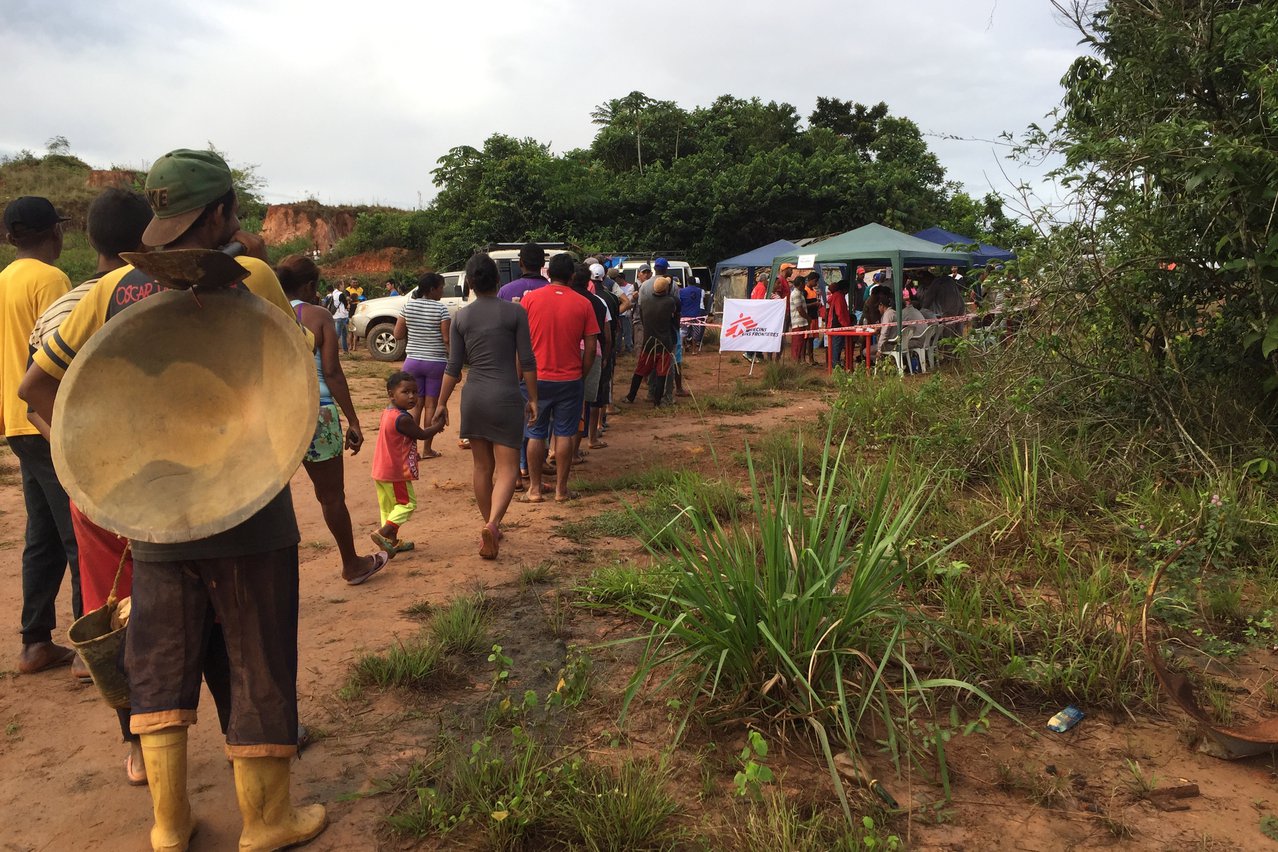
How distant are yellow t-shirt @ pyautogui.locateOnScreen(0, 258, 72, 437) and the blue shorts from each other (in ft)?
10.6

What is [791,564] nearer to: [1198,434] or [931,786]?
[931,786]

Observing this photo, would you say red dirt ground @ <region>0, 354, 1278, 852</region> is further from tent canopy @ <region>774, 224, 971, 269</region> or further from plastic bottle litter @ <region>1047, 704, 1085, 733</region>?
tent canopy @ <region>774, 224, 971, 269</region>

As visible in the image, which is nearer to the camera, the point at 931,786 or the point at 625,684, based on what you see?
the point at 931,786

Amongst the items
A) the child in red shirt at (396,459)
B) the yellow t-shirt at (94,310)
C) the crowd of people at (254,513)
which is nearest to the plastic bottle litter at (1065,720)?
the crowd of people at (254,513)

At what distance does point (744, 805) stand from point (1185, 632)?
7.37 feet

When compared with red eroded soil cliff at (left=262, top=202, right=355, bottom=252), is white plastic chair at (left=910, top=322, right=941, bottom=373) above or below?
below

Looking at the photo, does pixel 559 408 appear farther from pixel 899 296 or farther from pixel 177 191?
pixel 899 296

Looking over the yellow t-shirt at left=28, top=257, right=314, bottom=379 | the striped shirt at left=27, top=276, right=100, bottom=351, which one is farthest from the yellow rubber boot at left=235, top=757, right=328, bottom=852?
the striped shirt at left=27, top=276, right=100, bottom=351

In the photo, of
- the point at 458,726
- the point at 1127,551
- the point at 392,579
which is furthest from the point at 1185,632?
the point at 392,579

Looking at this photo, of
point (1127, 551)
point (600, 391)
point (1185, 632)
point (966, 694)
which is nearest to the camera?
point (966, 694)

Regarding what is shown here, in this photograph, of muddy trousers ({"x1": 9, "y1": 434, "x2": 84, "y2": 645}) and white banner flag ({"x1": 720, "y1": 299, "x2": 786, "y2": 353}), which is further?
white banner flag ({"x1": 720, "y1": 299, "x2": 786, "y2": 353})

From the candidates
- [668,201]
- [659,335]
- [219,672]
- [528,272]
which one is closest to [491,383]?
[528,272]

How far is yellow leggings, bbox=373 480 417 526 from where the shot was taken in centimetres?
517

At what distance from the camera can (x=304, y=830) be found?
247cm
